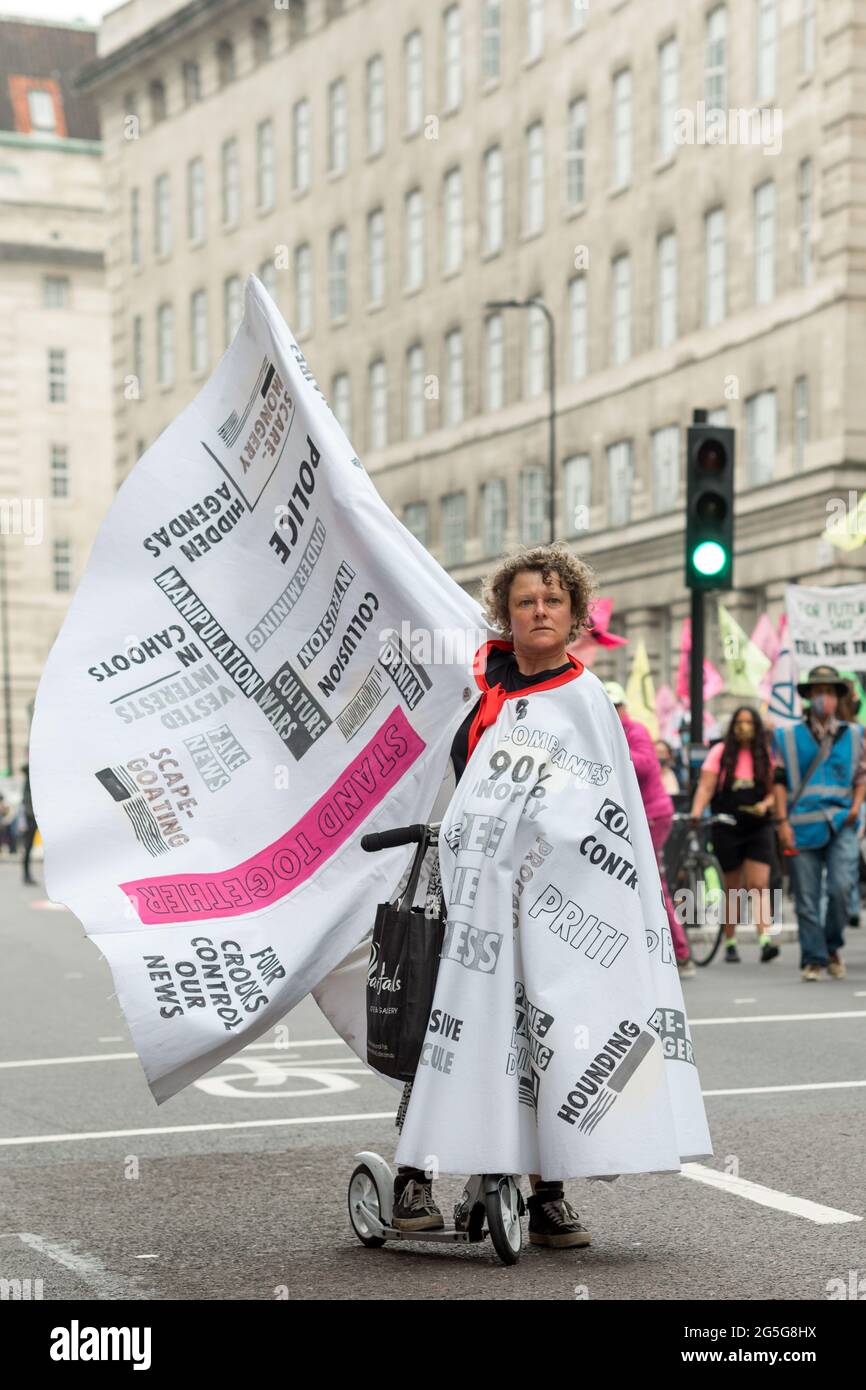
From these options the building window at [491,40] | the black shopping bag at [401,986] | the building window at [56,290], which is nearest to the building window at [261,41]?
the building window at [491,40]

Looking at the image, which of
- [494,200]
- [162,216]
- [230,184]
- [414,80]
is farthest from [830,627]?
[162,216]

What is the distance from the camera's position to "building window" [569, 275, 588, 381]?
2044 inches

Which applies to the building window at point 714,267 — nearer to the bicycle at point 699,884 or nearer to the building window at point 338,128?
the building window at point 338,128

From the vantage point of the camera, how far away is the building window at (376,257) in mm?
61156

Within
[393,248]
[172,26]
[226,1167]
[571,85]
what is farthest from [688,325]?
[226,1167]

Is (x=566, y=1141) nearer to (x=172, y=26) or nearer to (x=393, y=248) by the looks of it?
(x=393, y=248)

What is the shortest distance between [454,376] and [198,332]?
15639mm

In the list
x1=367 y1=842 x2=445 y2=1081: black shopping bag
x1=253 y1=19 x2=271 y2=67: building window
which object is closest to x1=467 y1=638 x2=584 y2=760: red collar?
x1=367 y1=842 x2=445 y2=1081: black shopping bag

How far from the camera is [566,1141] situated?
623 cm

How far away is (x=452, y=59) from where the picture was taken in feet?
188

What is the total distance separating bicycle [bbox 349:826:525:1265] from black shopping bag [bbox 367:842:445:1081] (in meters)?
0.20

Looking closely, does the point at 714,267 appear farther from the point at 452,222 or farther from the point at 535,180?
the point at 452,222

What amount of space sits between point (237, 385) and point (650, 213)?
140 ft

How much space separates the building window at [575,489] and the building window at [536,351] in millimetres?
2059
